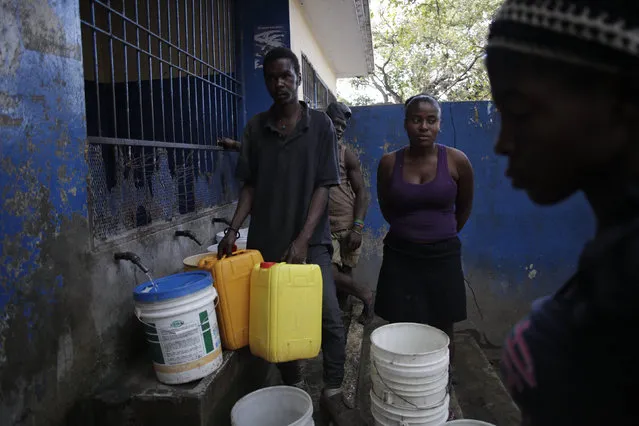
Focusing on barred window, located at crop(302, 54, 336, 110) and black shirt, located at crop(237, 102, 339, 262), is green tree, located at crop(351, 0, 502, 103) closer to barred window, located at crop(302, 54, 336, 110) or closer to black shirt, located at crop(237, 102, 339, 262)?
barred window, located at crop(302, 54, 336, 110)

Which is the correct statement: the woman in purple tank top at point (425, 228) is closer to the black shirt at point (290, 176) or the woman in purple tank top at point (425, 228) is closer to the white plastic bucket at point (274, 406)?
the black shirt at point (290, 176)

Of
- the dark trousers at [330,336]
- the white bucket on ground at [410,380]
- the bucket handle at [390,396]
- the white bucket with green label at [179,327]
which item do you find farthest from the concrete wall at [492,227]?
the white bucket with green label at [179,327]

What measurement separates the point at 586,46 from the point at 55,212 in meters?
2.21

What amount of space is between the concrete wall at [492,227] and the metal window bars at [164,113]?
1.53 metres

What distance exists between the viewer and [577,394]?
2.12 feet

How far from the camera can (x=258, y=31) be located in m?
5.14

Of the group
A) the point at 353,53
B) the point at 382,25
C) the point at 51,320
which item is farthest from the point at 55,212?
the point at 382,25

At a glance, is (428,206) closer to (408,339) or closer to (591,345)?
(408,339)

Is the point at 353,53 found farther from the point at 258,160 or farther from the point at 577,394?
the point at 577,394

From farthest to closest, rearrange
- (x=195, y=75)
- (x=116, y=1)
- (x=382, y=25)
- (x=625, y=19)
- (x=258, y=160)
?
(x=382, y=25) < (x=116, y=1) < (x=195, y=75) < (x=258, y=160) < (x=625, y=19)

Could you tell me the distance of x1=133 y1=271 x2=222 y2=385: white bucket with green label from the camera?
2311 millimetres

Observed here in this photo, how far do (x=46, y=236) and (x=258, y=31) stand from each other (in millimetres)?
3739

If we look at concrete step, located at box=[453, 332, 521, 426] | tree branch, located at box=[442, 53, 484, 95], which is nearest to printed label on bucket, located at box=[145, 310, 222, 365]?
concrete step, located at box=[453, 332, 521, 426]

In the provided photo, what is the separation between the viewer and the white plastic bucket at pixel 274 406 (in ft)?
7.93
